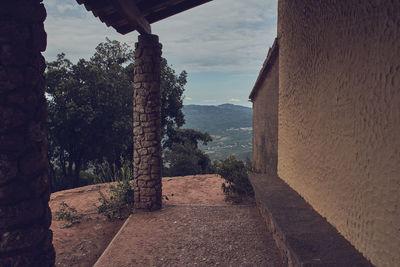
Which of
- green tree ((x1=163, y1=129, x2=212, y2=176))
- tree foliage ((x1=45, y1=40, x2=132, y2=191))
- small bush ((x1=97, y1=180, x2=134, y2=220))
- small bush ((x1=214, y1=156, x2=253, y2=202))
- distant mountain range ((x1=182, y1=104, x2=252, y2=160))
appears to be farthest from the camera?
distant mountain range ((x1=182, y1=104, x2=252, y2=160))

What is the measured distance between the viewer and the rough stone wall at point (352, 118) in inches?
75.8

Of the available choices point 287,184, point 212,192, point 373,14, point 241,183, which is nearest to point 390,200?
point 373,14

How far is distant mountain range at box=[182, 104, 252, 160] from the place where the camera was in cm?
4112

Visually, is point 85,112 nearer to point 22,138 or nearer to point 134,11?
point 134,11

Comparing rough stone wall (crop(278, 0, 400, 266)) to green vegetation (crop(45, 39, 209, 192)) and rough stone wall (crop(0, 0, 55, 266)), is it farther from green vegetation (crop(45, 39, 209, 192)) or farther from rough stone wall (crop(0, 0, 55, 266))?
green vegetation (crop(45, 39, 209, 192))

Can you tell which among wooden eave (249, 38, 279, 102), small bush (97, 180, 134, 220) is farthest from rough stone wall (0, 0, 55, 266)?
wooden eave (249, 38, 279, 102)

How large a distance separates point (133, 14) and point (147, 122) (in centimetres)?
202

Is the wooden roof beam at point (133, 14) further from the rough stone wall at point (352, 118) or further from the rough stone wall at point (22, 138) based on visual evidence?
the rough stone wall at point (352, 118)

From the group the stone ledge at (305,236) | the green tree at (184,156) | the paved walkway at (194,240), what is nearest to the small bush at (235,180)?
the paved walkway at (194,240)

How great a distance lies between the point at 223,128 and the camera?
64750 mm

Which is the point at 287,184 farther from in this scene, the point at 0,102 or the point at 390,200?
the point at 0,102

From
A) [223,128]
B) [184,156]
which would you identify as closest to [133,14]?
[184,156]

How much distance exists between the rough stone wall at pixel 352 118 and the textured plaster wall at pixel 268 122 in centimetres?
163

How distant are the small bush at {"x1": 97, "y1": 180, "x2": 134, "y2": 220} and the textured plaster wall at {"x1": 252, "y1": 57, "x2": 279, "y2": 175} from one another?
328 cm
